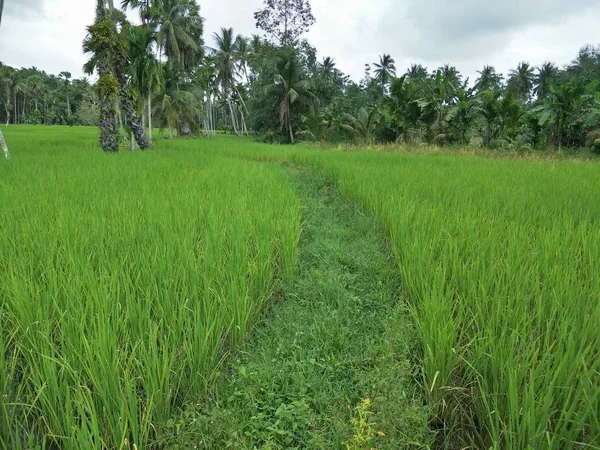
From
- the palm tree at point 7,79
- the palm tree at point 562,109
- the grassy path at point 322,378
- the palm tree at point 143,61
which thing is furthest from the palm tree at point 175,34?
the palm tree at point 7,79

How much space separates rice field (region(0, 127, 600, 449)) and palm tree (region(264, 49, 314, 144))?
17.8m

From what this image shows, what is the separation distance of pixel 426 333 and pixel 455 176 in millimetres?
4623

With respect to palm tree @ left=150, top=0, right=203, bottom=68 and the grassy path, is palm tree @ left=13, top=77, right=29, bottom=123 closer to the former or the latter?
palm tree @ left=150, top=0, right=203, bottom=68

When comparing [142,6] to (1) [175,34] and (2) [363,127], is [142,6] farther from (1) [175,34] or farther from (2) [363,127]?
(2) [363,127]

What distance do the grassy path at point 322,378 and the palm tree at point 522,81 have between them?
45.3 meters

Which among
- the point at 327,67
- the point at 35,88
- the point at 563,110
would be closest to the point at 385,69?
the point at 327,67

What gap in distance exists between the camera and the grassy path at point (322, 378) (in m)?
1.26

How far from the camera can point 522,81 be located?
129ft

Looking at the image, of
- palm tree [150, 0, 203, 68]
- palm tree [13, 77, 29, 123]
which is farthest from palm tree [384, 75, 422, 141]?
palm tree [13, 77, 29, 123]

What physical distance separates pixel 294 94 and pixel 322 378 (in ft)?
66.5

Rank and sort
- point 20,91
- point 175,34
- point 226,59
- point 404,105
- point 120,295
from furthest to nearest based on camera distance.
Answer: point 20,91 < point 226,59 < point 175,34 < point 404,105 < point 120,295

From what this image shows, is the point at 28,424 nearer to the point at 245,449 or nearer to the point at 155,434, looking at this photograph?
the point at 155,434

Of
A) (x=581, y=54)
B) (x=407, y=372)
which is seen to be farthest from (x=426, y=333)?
(x=581, y=54)

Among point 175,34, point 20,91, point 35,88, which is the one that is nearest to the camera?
point 175,34
